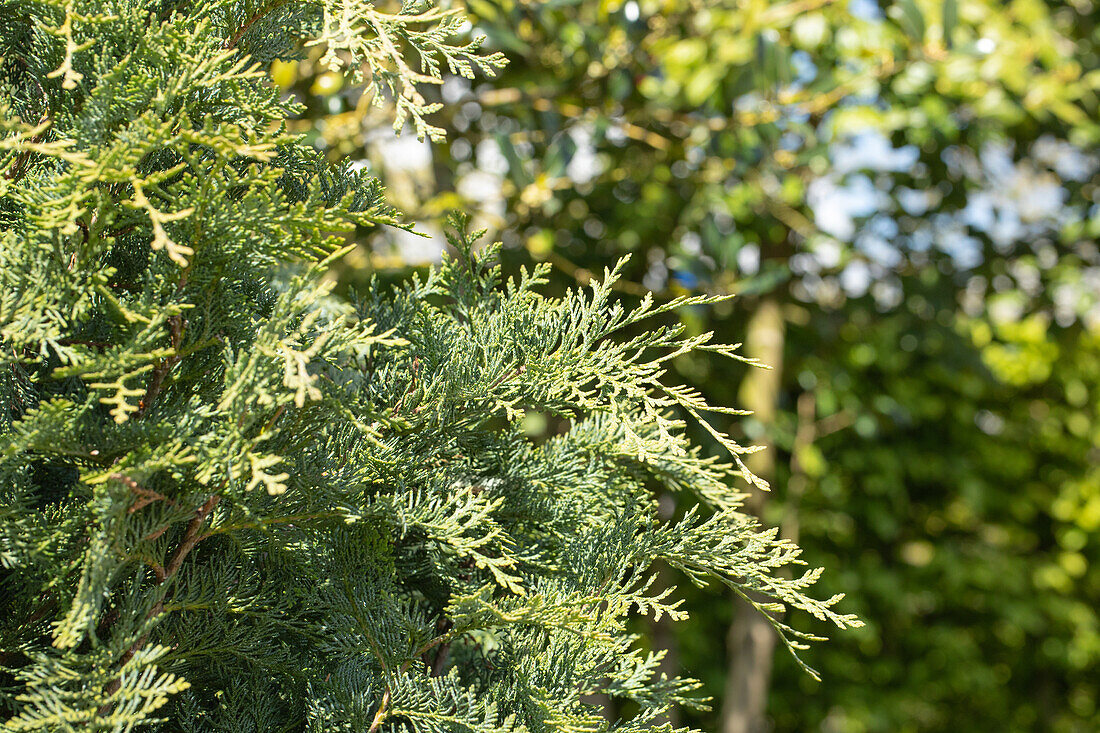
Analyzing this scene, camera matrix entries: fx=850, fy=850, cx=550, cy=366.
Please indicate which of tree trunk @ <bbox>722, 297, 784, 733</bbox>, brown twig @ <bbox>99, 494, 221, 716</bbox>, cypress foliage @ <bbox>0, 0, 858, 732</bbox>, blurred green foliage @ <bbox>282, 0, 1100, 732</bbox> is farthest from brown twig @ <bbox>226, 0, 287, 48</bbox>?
tree trunk @ <bbox>722, 297, 784, 733</bbox>

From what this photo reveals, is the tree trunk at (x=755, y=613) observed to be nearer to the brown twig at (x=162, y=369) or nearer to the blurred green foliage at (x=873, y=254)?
the blurred green foliage at (x=873, y=254)

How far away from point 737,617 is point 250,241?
243cm

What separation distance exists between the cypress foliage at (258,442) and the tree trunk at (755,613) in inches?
67.4

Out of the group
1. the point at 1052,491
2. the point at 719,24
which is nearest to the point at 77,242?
the point at 719,24

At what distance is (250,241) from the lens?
833mm

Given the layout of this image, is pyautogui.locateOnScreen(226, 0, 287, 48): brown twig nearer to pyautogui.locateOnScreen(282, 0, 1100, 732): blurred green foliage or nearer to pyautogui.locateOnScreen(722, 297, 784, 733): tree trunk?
pyautogui.locateOnScreen(282, 0, 1100, 732): blurred green foliage

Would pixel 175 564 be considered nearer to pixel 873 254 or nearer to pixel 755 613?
pixel 755 613

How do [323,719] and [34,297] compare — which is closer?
[34,297]

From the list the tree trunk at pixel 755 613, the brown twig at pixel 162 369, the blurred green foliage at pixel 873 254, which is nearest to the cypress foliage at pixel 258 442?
the brown twig at pixel 162 369

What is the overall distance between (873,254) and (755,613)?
1.24m

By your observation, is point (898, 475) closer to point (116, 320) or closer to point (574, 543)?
point (574, 543)

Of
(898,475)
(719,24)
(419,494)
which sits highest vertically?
(419,494)

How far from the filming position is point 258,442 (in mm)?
806

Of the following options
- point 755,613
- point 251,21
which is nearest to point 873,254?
point 755,613
